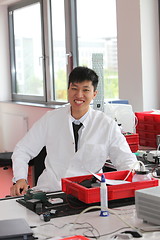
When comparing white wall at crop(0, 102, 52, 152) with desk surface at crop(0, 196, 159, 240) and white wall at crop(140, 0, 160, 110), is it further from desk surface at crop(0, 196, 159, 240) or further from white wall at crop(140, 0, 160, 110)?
desk surface at crop(0, 196, 159, 240)

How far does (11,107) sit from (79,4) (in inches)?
75.1

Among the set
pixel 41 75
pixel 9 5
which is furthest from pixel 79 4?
pixel 9 5

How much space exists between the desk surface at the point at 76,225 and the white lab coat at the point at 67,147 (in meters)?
0.60

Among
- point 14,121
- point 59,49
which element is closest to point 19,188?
point 59,49

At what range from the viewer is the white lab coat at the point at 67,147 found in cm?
257

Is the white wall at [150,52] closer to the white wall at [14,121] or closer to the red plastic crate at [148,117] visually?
the red plastic crate at [148,117]

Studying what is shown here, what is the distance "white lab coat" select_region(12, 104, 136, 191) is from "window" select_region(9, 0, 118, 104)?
74.5 inches

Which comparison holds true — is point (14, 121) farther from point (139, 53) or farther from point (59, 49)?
point (139, 53)

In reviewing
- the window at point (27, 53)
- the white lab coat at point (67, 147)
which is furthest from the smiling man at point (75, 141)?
the window at point (27, 53)

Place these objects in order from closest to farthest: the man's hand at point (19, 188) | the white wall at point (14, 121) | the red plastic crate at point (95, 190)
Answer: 1. the red plastic crate at point (95, 190)
2. the man's hand at point (19, 188)
3. the white wall at point (14, 121)

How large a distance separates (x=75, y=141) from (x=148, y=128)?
1007 millimetres

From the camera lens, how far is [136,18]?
3.82 meters

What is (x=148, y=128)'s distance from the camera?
345 centimetres

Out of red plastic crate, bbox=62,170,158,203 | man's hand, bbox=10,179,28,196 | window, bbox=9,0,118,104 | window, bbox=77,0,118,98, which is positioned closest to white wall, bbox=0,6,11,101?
window, bbox=9,0,118,104
